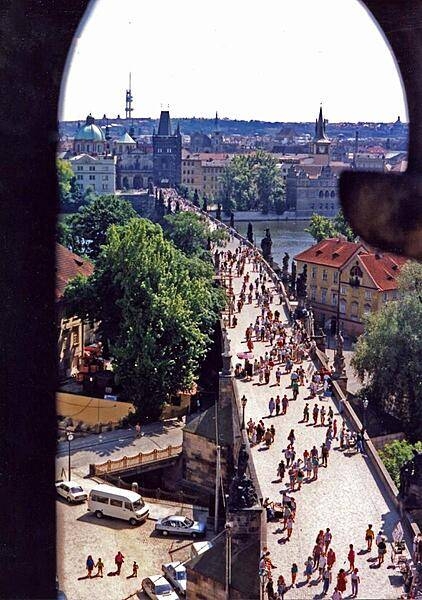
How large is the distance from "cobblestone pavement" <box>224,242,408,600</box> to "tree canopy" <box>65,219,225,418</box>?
8.77 ft

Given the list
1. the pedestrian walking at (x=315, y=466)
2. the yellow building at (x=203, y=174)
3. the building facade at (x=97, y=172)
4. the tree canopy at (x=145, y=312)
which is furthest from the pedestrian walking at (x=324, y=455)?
the yellow building at (x=203, y=174)

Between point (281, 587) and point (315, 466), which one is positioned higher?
point (281, 587)

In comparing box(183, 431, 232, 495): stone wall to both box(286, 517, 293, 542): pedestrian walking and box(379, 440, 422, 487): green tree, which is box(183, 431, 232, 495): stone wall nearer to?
box(379, 440, 422, 487): green tree

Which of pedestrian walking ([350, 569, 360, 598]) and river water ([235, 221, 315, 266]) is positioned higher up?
pedestrian walking ([350, 569, 360, 598])

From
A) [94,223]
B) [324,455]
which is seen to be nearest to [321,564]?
[324,455]

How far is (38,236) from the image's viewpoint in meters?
1.00

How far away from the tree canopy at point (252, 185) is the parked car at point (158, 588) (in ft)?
159

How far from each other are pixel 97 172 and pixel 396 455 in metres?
43.5

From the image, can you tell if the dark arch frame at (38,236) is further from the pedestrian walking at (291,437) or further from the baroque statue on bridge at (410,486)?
the pedestrian walking at (291,437)

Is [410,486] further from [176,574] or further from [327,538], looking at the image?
[176,574]

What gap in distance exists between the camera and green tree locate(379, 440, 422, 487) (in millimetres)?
12461

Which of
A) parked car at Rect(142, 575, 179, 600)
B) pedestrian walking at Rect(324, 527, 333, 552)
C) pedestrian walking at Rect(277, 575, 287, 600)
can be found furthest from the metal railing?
pedestrian walking at Rect(277, 575, 287, 600)

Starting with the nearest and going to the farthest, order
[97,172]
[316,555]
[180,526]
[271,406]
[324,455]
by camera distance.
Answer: [316,555] < [324,455] < [180,526] < [271,406] < [97,172]

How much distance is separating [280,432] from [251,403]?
1.50m
